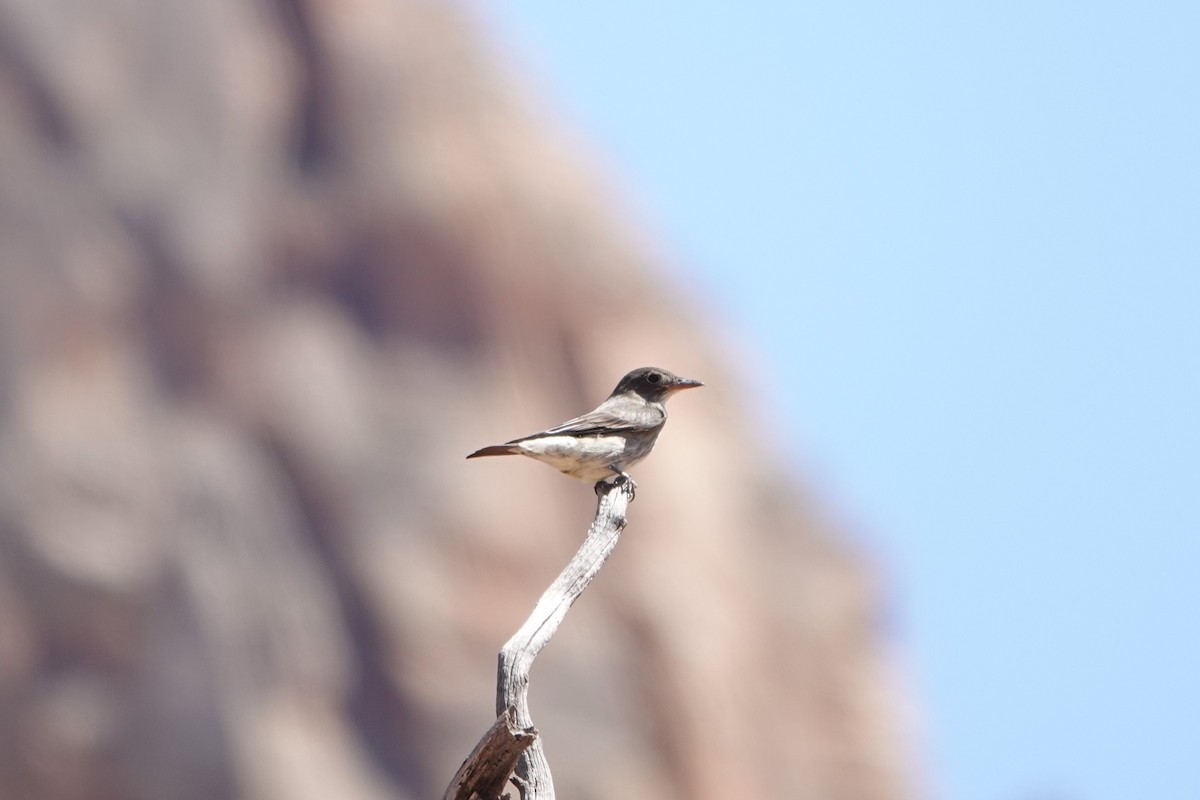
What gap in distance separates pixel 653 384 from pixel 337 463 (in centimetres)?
2050

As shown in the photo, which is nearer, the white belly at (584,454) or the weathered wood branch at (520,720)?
the weathered wood branch at (520,720)

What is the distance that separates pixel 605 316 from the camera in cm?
3319

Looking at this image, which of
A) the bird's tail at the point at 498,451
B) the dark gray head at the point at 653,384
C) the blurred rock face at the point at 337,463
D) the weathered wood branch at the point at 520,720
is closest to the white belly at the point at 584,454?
the bird's tail at the point at 498,451

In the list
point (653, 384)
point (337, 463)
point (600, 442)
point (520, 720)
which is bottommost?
point (337, 463)

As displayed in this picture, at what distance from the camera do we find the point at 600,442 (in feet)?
31.8

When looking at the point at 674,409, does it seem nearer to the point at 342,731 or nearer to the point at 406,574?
the point at 406,574

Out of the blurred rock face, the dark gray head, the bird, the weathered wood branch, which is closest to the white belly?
the bird

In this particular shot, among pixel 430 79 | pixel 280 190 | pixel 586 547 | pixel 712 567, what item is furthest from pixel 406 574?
pixel 586 547

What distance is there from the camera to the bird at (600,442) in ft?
31.1

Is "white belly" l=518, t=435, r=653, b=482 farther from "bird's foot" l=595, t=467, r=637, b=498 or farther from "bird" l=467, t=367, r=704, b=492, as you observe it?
"bird's foot" l=595, t=467, r=637, b=498

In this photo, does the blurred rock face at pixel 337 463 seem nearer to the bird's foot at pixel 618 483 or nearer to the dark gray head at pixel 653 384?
the dark gray head at pixel 653 384

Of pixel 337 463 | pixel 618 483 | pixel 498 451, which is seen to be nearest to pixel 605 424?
pixel 618 483

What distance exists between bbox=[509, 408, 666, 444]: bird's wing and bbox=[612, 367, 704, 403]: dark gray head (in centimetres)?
33

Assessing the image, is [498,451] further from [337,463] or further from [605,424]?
[337,463]
